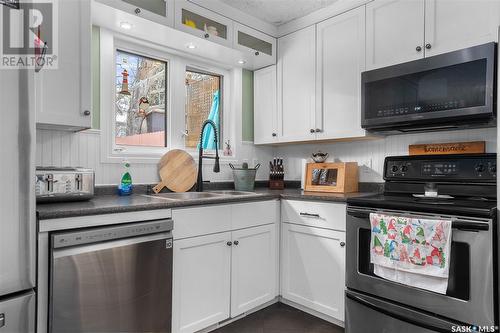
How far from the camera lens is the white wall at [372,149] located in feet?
7.01

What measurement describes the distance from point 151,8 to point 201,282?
178 centimetres

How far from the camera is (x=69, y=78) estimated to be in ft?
5.83

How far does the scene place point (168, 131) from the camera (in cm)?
271

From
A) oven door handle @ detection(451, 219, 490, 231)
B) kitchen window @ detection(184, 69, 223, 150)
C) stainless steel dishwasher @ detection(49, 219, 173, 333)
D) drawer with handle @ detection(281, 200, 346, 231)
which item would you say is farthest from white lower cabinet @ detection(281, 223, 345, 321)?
kitchen window @ detection(184, 69, 223, 150)

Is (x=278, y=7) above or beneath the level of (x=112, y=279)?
above

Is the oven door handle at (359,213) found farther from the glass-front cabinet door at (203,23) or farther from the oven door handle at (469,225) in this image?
the glass-front cabinet door at (203,23)

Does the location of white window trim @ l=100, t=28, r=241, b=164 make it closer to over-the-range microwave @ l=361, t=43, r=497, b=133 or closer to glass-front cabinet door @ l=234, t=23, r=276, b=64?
glass-front cabinet door @ l=234, t=23, r=276, b=64

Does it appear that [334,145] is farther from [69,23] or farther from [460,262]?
[69,23]

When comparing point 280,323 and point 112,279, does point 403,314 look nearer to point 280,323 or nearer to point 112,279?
point 280,323

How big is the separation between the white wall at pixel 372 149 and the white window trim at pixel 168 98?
61 centimetres

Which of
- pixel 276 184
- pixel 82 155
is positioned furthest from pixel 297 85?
pixel 82 155

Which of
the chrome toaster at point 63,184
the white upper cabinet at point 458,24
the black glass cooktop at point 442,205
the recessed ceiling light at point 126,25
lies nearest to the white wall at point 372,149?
the black glass cooktop at point 442,205

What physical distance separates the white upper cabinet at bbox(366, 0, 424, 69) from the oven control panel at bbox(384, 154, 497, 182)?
0.68m

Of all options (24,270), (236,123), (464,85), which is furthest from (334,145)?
(24,270)
